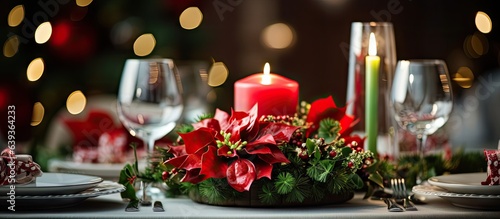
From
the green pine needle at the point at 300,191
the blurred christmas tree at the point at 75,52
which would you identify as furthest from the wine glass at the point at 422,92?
the blurred christmas tree at the point at 75,52

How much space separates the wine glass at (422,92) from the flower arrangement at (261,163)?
0.57ft

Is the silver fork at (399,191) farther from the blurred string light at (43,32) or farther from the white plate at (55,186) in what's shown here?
the blurred string light at (43,32)

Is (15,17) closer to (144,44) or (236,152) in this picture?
(144,44)

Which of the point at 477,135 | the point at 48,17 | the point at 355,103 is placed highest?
the point at 48,17

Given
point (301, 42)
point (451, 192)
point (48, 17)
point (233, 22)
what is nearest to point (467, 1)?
point (301, 42)

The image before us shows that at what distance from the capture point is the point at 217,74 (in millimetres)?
4570

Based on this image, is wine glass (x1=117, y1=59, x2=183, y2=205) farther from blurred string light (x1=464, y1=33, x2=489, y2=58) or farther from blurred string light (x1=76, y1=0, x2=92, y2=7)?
blurred string light (x1=464, y1=33, x2=489, y2=58)

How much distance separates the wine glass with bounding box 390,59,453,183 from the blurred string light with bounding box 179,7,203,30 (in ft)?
8.10

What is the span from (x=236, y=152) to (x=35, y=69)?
215 cm

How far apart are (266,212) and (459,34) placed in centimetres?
435

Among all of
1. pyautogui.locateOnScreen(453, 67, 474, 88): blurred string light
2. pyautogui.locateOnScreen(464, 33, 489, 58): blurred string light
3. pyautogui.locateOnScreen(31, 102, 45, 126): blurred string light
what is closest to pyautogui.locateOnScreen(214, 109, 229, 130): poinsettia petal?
pyautogui.locateOnScreen(31, 102, 45, 126): blurred string light

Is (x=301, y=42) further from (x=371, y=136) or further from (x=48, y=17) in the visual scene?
(x=371, y=136)

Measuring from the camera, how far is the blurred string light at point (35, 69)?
3088mm

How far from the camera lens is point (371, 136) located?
145 cm
